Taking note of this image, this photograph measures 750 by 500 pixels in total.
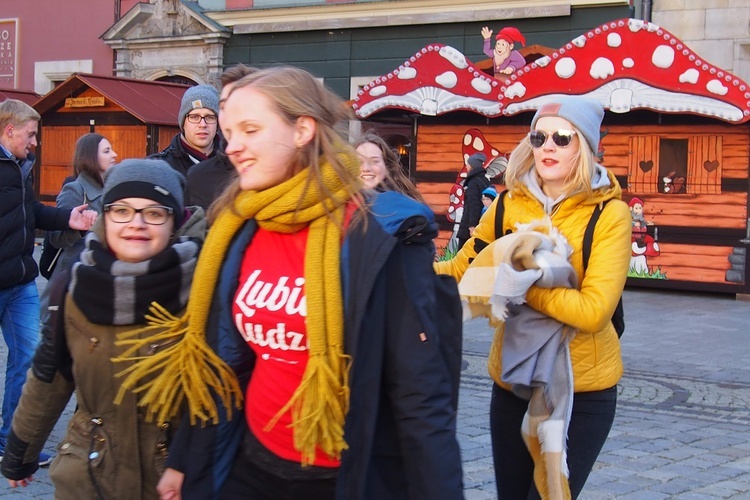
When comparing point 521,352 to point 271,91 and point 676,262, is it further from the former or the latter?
point 676,262

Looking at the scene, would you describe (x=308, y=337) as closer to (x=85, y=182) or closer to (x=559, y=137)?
(x=559, y=137)

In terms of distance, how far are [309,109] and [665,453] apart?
13.7ft

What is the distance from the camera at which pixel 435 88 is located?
552 inches

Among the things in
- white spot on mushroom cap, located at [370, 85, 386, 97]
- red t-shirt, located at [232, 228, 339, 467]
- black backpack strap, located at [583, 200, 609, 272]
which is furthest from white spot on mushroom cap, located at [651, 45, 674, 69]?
red t-shirt, located at [232, 228, 339, 467]

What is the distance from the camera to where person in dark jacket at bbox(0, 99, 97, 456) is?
5582mm

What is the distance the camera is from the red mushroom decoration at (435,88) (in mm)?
13742

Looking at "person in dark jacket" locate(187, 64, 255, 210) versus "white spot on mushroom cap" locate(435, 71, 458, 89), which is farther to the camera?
"white spot on mushroom cap" locate(435, 71, 458, 89)

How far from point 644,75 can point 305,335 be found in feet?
34.5

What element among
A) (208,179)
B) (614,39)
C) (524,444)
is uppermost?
(614,39)

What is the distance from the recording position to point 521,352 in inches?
129

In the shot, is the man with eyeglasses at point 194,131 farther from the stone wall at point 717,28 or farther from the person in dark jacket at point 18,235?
the stone wall at point 717,28

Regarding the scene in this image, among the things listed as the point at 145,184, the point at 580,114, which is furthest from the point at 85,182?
the point at 580,114

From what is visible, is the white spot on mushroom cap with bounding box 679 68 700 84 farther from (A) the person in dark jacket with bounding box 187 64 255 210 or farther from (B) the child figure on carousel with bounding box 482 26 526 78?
(A) the person in dark jacket with bounding box 187 64 255 210

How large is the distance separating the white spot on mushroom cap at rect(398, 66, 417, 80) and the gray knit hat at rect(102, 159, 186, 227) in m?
11.3
